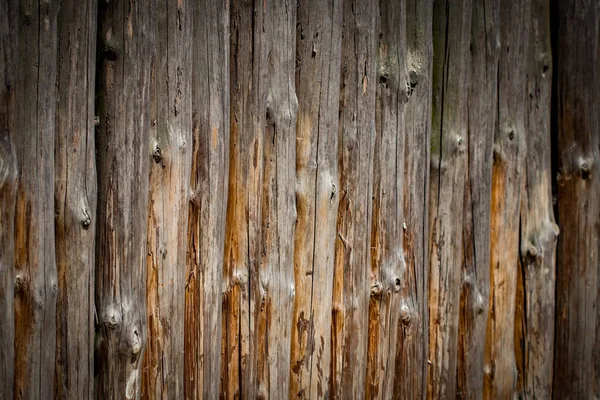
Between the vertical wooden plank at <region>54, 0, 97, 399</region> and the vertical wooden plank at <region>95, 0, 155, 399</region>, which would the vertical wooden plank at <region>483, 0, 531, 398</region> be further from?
the vertical wooden plank at <region>54, 0, 97, 399</region>

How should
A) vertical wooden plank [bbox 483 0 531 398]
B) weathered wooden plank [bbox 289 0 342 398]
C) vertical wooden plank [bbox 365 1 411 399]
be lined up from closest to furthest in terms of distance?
weathered wooden plank [bbox 289 0 342 398] < vertical wooden plank [bbox 365 1 411 399] < vertical wooden plank [bbox 483 0 531 398]

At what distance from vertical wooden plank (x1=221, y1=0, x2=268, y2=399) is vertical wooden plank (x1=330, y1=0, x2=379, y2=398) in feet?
1.24

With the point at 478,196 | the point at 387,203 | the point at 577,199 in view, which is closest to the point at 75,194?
the point at 387,203

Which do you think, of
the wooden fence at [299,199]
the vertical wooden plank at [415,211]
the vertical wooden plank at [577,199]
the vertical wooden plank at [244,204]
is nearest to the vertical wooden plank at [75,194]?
the wooden fence at [299,199]

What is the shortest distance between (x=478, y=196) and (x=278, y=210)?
1.05m

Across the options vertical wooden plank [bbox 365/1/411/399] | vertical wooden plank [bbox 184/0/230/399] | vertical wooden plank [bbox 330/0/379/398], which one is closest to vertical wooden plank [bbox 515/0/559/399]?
vertical wooden plank [bbox 365/1/411/399]

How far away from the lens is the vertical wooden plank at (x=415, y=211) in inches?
104

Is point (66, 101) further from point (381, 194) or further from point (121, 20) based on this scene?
point (381, 194)

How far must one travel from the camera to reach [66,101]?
197 cm

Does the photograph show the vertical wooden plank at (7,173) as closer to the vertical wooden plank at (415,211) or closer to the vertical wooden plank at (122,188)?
the vertical wooden plank at (122,188)

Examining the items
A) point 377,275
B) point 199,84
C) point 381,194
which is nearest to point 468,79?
point 381,194

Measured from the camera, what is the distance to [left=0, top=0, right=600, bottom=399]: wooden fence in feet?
6.46

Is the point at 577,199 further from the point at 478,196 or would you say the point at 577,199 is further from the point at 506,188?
the point at 478,196

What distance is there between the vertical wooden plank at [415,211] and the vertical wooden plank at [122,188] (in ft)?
3.81
